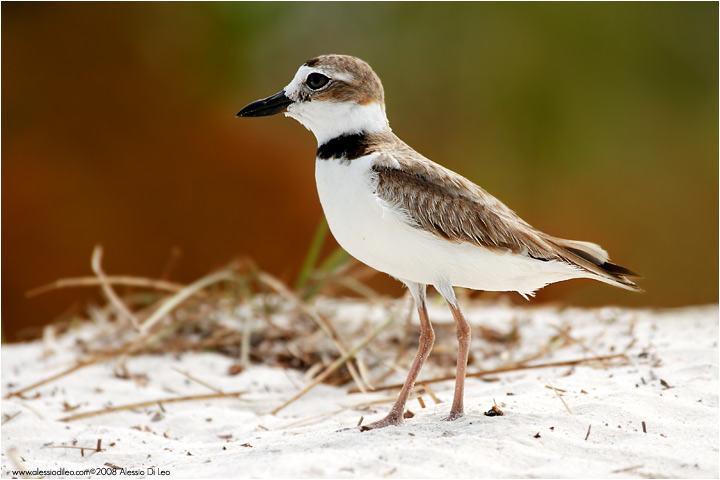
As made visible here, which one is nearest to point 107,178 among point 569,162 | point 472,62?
point 472,62

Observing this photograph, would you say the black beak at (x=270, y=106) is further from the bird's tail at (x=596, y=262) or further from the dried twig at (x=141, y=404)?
the dried twig at (x=141, y=404)

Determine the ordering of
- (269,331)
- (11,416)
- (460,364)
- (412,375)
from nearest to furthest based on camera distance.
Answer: (460,364) < (412,375) < (11,416) < (269,331)

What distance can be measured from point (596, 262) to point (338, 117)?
1.36 m

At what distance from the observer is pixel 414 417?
10.7ft

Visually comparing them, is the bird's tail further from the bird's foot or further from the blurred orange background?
the blurred orange background

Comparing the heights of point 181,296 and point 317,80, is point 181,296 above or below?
below

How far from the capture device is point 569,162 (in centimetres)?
857

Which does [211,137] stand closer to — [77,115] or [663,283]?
[77,115]

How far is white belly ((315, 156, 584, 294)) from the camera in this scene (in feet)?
10.2

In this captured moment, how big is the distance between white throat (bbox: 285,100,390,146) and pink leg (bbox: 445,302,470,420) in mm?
926

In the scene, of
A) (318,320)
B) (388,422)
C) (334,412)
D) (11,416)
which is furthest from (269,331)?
(388,422)

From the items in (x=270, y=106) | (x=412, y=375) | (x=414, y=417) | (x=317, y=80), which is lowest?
(x=414, y=417)

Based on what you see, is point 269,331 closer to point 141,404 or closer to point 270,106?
point 141,404

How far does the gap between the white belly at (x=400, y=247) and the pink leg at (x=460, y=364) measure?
0.51ft
